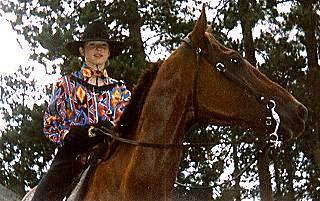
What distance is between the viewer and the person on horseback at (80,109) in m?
4.40

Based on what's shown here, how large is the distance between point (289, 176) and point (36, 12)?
9261mm

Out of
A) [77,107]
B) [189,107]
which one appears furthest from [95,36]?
[189,107]

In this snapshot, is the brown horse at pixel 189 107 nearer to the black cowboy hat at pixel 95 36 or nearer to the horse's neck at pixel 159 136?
the horse's neck at pixel 159 136

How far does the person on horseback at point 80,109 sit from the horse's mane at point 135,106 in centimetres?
9

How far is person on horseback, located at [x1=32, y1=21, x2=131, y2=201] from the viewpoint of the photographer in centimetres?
440

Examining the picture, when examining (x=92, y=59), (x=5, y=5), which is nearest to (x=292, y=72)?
(x=5, y=5)

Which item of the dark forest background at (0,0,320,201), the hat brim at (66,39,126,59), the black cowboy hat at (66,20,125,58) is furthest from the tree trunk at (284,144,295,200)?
the black cowboy hat at (66,20,125,58)

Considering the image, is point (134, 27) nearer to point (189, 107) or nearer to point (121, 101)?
point (121, 101)

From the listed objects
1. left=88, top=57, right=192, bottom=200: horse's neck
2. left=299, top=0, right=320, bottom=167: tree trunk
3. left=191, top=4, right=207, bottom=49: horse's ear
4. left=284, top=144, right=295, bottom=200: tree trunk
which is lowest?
left=88, top=57, right=192, bottom=200: horse's neck

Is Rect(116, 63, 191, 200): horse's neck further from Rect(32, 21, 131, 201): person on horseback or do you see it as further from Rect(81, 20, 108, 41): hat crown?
Rect(81, 20, 108, 41): hat crown

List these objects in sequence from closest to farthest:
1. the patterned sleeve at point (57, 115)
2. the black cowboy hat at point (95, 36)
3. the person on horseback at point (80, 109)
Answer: the person on horseback at point (80, 109), the patterned sleeve at point (57, 115), the black cowboy hat at point (95, 36)

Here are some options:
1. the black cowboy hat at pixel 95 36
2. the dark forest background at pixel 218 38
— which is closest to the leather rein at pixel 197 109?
the black cowboy hat at pixel 95 36

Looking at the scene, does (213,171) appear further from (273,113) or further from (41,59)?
(273,113)

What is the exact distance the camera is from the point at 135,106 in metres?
4.32
